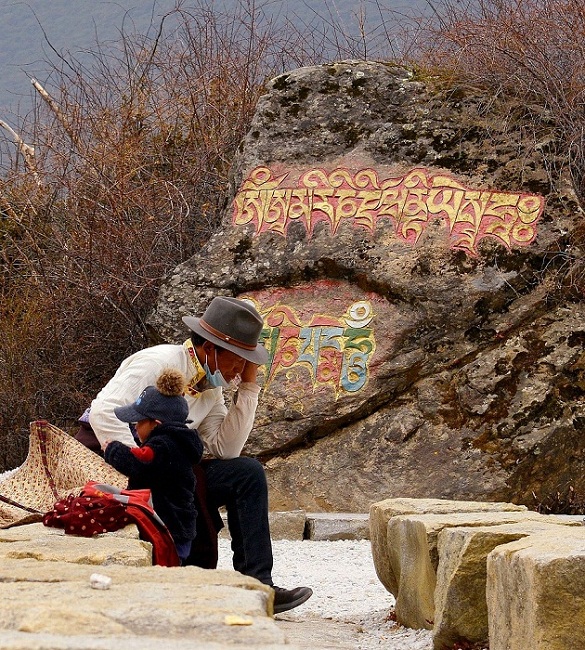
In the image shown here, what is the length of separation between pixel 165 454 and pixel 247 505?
0.61m

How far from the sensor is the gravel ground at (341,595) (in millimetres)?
4641

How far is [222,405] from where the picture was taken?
513 cm

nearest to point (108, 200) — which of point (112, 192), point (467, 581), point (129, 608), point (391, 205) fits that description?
point (112, 192)

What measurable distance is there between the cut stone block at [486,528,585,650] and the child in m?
1.34

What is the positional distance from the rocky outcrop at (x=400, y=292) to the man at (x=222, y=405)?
2.70m

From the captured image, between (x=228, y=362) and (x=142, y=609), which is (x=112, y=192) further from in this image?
(x=142, y=609)

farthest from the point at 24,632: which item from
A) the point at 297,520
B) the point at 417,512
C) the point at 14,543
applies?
the point at 297,520

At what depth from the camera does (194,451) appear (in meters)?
4.33

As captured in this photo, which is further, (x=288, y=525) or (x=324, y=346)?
(x=324, y=346)

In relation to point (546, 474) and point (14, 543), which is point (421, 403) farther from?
point (14, 543)

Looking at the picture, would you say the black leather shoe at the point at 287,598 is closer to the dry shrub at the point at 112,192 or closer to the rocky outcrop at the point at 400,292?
the rocky outcrop at the point at 400,292

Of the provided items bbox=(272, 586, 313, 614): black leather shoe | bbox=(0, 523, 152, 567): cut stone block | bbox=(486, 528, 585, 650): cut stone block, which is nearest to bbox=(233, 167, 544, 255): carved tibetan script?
bbox=(272, 586, 313, 614): black leather shoe

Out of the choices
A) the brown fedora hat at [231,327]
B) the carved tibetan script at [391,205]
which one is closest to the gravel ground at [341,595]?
→ the brown fedora hat at [231,327]

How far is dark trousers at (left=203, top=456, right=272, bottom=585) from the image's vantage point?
475cm
